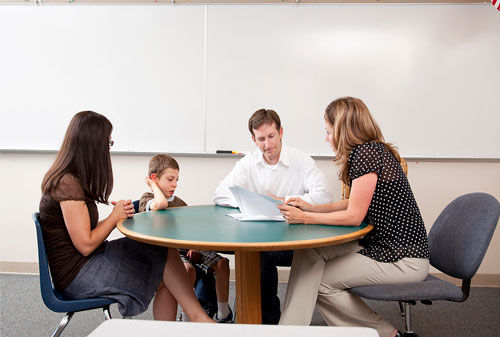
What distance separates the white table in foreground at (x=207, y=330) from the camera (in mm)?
664

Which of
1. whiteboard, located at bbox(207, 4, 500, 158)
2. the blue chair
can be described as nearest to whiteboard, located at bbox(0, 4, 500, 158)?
whiteboard, located at bbox(207, 4, 500, 158)

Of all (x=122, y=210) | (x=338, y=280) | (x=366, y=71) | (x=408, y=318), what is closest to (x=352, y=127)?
(x=338, y=280)

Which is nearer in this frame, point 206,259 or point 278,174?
point 206,259

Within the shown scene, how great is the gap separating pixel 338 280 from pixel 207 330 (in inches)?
50.3

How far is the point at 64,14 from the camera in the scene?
3662mm

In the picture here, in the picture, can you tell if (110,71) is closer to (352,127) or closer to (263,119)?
(263,119)

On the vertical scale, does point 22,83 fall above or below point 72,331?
above

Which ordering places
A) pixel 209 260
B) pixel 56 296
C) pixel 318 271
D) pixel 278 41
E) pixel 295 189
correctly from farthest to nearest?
pixel 278 41
pixel 295 189
pixel 209 260
pixel 318 271
pixel 56 296

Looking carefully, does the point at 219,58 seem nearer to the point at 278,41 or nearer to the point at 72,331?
the point at 278,41

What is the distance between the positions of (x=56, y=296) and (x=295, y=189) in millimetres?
1546

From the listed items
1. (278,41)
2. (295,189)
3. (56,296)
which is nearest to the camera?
(56,296)

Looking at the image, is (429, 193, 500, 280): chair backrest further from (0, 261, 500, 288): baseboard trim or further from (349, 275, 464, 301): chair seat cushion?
(0, 261, 500, 288): baseboard trim

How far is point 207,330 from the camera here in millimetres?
681

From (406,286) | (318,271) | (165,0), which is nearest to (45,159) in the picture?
(165,0)
